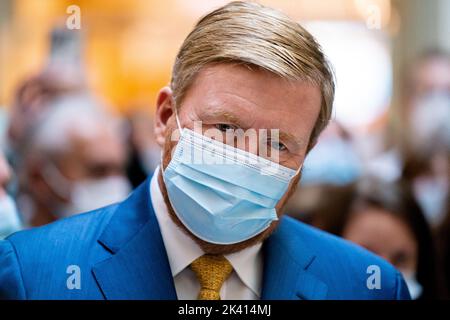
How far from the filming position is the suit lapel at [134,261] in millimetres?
2045

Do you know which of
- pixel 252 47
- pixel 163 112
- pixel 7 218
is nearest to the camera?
pixel 252 47

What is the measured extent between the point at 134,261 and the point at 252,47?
0.64 m

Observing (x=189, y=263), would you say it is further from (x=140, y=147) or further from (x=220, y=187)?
(x=140, y=147)

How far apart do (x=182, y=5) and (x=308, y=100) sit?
12.7 ft

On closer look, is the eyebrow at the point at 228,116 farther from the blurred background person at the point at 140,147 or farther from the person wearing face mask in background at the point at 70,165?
the blurred background person at the point at 140,147

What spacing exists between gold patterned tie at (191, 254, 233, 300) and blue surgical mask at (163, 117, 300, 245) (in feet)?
0.30

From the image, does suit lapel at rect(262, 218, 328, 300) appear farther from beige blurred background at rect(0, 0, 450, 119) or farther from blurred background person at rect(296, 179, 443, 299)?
beige blurred background at rect(0, 0, 450, 119)

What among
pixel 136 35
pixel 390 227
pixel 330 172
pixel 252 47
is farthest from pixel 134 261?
pixel 136 35

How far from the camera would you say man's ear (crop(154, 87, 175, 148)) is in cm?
218

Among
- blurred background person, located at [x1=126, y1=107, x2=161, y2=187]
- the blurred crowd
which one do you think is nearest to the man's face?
the blurred crowd

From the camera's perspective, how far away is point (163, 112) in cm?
220

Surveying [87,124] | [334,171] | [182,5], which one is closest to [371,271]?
[334,171]

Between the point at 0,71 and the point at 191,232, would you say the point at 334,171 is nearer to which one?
the point at 191,232
